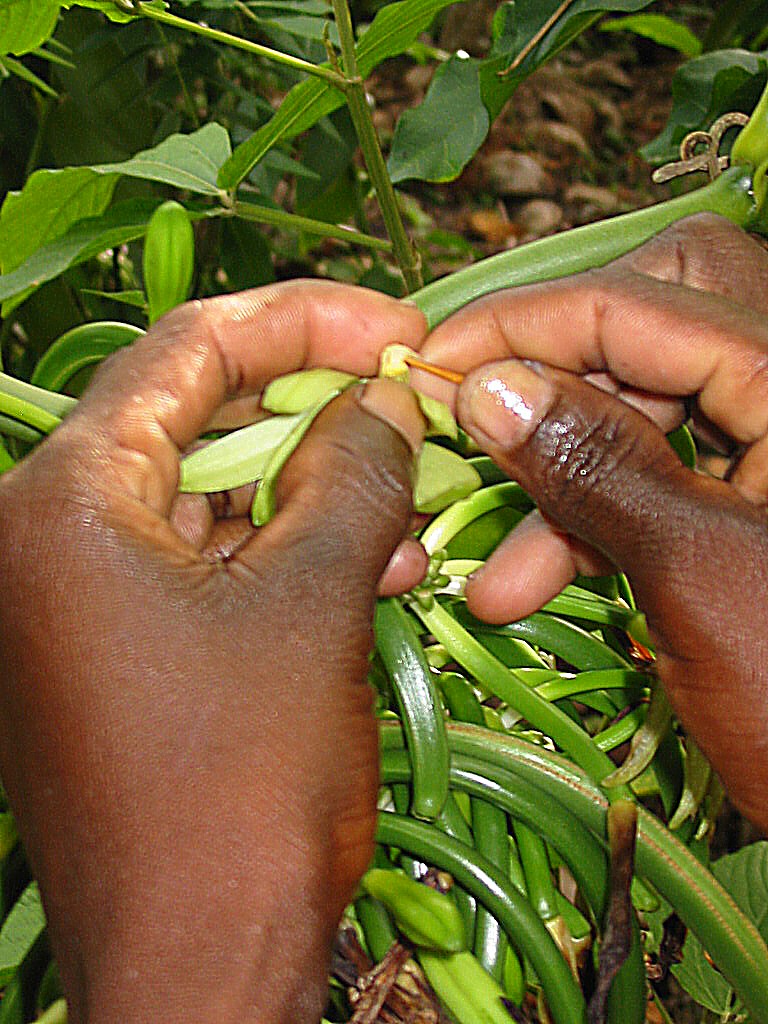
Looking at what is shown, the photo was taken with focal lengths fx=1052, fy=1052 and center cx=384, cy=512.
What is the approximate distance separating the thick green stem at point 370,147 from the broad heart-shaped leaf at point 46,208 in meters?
Result: 0.20

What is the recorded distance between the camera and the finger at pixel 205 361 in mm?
451

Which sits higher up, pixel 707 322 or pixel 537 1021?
pixel 707 322

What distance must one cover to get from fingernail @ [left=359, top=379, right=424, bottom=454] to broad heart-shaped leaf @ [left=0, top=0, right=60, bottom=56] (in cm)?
37

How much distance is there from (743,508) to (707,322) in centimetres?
10

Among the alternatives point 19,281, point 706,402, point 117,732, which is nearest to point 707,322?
point 706,402

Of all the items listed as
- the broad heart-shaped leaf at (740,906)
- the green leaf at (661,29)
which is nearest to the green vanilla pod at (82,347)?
the broad heart-shaped leaf at (740,906)

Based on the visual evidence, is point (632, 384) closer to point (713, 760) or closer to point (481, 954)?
point (713, 760)

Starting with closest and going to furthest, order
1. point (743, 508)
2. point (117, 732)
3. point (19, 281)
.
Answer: point (117, 732)
point (743, 508)
point (19, 281)

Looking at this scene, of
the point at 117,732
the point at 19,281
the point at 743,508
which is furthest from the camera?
the point at 19,281

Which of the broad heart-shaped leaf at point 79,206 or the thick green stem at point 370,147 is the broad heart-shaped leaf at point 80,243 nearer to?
the broad heart-shaped leaf at point 79,206

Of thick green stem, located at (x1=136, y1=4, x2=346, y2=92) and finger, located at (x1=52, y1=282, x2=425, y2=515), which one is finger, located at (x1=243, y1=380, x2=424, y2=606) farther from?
thick green stem, located at (x1=136, y1=4, x2=346, y2=92)

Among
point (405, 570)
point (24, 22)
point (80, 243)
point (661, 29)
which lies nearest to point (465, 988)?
point (405, 570)

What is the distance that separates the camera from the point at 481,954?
0.56 m

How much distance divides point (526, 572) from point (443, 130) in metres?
0.44
